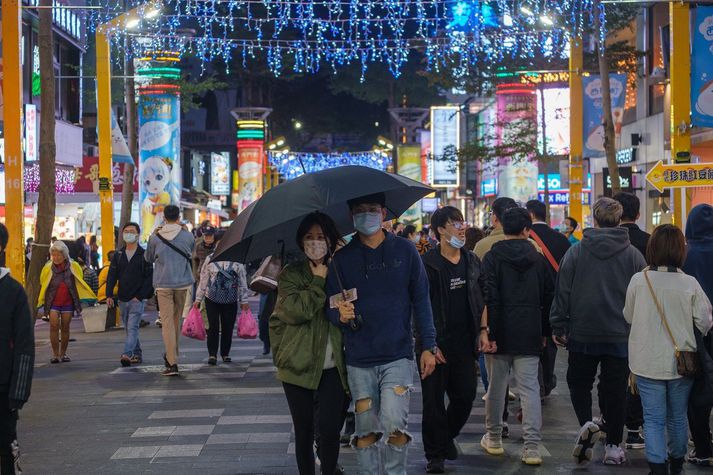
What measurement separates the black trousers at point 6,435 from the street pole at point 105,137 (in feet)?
54.1

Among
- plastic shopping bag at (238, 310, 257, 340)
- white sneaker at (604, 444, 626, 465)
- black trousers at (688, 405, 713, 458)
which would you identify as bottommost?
white sneaker at (604, 444, 626, 465)

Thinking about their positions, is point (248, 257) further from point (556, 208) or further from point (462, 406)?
point (556, 208)

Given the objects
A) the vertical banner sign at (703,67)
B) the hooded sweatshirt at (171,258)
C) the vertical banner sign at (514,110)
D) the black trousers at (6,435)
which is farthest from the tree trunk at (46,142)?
the vertical banner sign at (514,110)

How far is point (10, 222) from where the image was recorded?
49.5 feet

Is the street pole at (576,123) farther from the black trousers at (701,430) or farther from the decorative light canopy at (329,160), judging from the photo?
the decorative light canopy at (329,160)

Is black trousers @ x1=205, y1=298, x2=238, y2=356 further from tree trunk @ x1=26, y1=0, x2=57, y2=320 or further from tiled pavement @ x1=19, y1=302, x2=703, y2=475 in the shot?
tree trunk @ x1=26, y1=0, x2=57, y2=320

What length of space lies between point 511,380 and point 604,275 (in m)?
4.25

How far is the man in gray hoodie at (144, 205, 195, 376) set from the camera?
14.2 m

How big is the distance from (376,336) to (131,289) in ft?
30.4

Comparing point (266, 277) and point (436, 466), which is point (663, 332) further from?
point (266, 277)

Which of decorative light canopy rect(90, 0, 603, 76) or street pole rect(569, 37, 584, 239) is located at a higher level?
decorative light canopy rect(90, 0, 603, 76)

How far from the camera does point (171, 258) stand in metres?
14.3

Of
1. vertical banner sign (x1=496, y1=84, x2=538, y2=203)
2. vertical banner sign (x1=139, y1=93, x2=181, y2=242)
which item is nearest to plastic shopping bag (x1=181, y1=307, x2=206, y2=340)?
vertical banner sign (x1=139, y1=93, x2=181, y2=242)

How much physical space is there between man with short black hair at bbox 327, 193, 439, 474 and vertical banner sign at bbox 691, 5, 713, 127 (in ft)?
33.2
